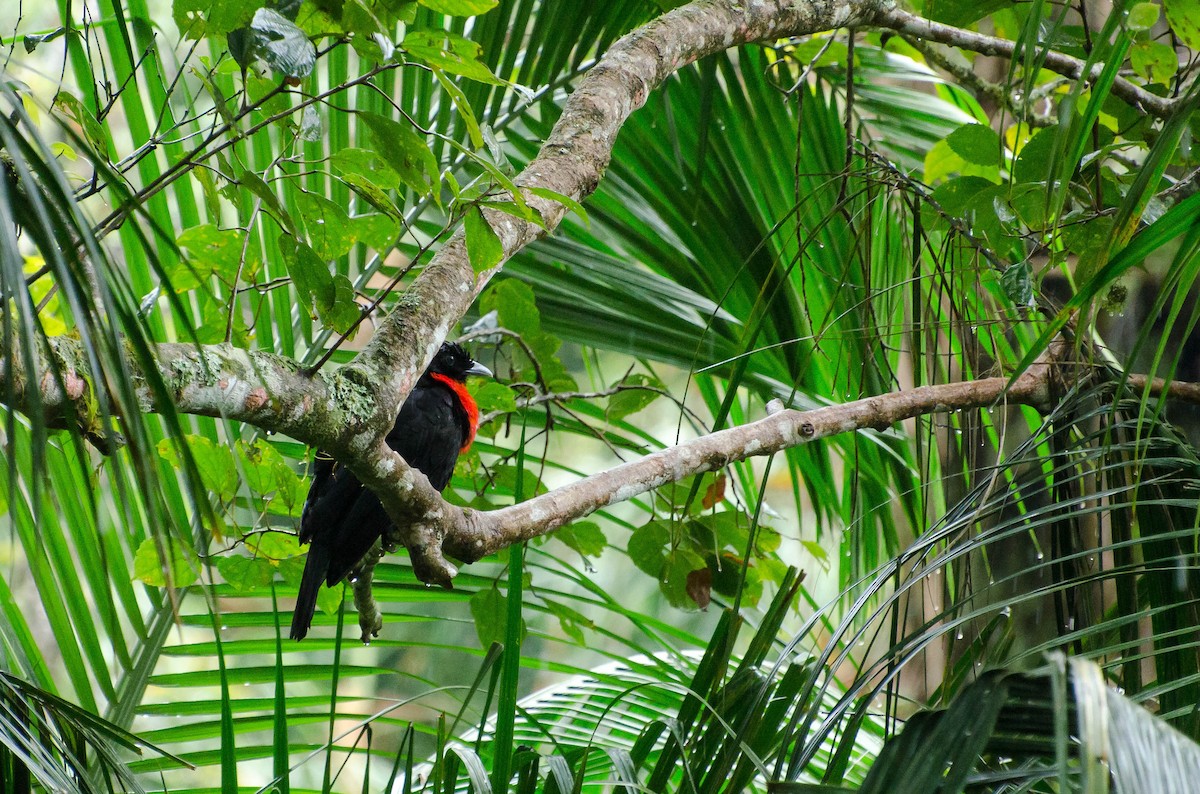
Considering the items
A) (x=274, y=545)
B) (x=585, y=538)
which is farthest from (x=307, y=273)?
(x=585, y=538)

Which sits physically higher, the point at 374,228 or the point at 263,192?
the point at 374,228

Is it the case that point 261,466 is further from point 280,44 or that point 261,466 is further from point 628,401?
point 628,401

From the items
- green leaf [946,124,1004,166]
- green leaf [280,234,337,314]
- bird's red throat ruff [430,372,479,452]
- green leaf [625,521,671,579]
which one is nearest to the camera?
green leaf [280,234,337,314]

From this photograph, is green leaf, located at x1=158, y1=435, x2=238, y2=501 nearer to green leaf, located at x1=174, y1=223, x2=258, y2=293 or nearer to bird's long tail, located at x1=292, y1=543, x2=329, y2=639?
green leaf, located at x1=174, y1=223, x2=258, y2=293

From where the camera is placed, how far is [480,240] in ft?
4.13

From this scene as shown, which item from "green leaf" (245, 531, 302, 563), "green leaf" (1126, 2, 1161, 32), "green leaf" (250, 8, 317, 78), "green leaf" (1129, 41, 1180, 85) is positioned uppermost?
"green leaf" (1129, 41, 1180, 85)

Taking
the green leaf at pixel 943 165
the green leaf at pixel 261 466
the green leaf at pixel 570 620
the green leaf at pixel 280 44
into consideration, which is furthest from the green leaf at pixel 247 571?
the green leaf at pixel 943 165

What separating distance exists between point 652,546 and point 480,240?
96 cm

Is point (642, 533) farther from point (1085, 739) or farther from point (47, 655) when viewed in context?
point (47, 655)

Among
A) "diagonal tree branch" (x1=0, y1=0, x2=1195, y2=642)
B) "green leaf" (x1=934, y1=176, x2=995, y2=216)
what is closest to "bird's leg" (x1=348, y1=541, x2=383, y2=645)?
"diagonal tree branch" (x1=0, y1=0, x2=1195, y2=642)

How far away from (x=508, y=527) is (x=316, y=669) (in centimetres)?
80

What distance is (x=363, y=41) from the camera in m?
1.16

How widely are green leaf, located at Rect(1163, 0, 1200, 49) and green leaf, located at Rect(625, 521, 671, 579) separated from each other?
123cm

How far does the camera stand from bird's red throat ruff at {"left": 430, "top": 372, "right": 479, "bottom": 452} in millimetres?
2505
